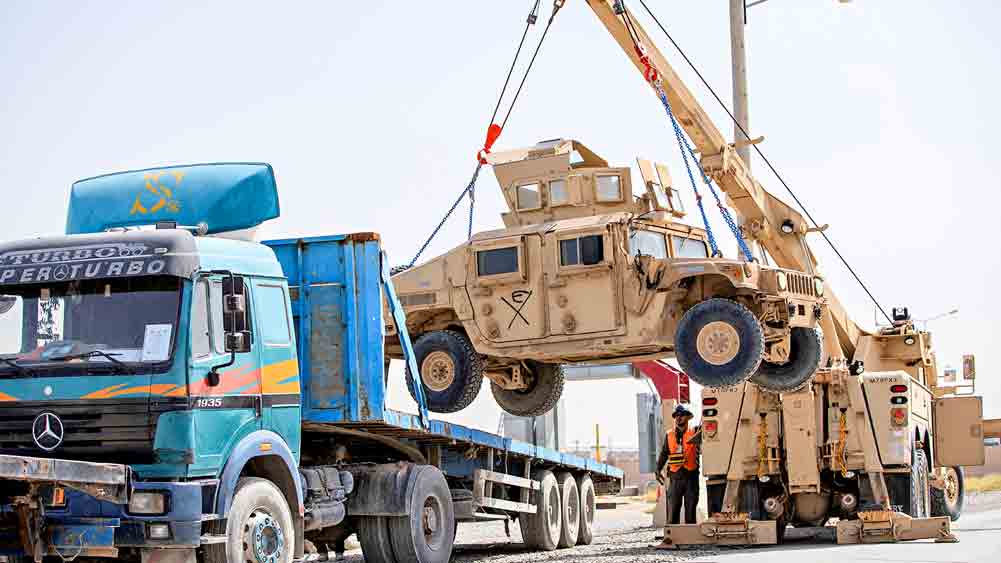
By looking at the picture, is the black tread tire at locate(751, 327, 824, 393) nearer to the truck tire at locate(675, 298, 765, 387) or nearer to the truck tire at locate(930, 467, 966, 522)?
the truck tire at locate(675, 298, 765, 387)

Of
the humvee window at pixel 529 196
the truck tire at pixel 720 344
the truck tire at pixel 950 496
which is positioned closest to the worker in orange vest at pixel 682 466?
the truck tire at pixel 720 344

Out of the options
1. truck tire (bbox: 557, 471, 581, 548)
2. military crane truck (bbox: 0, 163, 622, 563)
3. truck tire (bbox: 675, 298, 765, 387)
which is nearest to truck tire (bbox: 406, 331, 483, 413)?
truck tire (bbox: 557, 471, 581, 548)

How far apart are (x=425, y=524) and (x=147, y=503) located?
12.4 ft

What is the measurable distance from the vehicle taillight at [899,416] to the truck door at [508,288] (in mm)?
3721

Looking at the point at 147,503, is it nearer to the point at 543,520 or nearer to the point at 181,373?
the point at 181,373

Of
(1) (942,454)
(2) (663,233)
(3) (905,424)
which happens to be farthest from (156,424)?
(1) (942,454)

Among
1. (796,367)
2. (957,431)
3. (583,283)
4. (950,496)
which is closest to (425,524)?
(583,283)

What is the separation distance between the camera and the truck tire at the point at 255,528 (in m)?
9.33

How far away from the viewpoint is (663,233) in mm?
15039

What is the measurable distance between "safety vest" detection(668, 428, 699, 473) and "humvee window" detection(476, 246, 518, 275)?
265 cm

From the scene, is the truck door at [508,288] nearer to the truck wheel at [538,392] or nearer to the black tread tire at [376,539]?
the truck wheel at [538,392]

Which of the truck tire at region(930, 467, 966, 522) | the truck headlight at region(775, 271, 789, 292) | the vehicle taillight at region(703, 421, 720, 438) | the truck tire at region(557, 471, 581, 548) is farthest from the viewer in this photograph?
the truck tire at region(930, 467, 966, 522)

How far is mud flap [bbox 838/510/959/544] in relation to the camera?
45.0 ft

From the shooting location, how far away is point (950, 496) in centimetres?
1881
